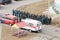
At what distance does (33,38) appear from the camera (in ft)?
38.2

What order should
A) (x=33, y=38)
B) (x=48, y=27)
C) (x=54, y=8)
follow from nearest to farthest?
1. (x=33, y=38)
2. (x=48, y=27)
3. (x=54, y=8)

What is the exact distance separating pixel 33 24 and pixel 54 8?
7.21m

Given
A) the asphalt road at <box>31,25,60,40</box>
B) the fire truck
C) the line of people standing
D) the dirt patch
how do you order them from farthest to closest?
1. the line of people standing
2. the fire truck
3. the asphalt road at <box>31,25,60,40</box>
4. the dirt patch

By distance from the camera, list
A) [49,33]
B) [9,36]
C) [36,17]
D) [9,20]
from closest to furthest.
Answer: [9,36] → [49,33] → [9,20] → [36,17]

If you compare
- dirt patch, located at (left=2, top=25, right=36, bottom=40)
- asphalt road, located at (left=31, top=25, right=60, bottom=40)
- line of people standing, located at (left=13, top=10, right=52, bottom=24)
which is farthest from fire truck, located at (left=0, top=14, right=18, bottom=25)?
asphalt road, located at (left=31, top=25, right=60, bottom=40)

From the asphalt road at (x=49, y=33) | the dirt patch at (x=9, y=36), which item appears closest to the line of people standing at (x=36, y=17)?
the asphalt road at (x=49, y=33)

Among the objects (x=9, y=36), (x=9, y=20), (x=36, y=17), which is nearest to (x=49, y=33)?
(x=36, y=17)

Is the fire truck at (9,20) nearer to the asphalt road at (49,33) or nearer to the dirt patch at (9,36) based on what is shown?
the dirt patch at (9,36)

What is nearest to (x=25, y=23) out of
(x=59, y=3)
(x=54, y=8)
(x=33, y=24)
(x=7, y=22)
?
(x=33, y=24)

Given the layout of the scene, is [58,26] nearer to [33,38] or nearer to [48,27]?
[48,27]

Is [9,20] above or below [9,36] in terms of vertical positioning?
above

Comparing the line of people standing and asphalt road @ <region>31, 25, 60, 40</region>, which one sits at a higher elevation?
the line of people standing

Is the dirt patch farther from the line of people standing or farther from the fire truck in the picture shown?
→ the line of people standing

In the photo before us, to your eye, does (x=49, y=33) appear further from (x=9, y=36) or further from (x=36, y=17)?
(x=9, y=36)
